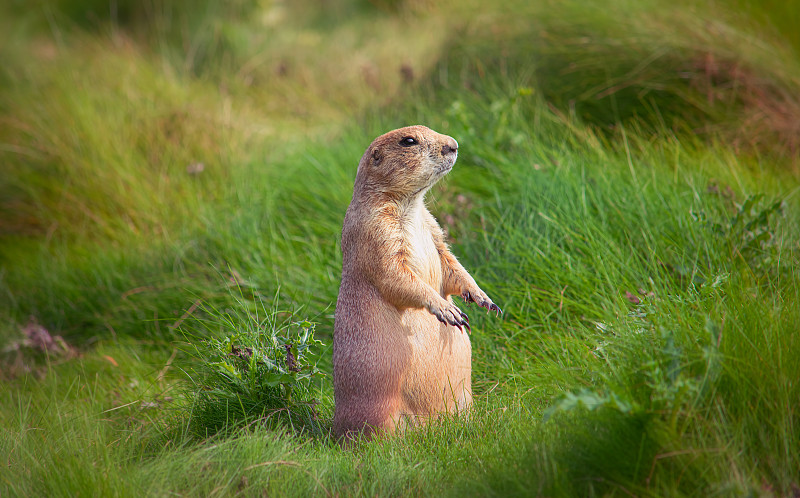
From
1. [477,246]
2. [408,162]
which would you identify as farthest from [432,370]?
[477,246]

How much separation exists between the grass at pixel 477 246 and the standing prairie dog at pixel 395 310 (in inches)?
6.6

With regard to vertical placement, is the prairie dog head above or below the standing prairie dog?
above

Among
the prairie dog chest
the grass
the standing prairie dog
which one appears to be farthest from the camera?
the prairie dog chest

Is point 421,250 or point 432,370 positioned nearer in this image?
point 432,370

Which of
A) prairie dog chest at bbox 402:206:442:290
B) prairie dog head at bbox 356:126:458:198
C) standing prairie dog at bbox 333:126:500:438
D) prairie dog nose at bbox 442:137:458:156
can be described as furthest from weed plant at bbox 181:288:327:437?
prairie dog nose at bbox 442:137:458:156

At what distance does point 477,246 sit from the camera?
15.4 ft

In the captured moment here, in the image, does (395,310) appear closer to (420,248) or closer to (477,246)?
(420,248)

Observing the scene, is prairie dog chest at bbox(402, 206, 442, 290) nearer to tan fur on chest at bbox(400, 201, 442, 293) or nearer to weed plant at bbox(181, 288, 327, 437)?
tan fur on chest at bbox(400, 201, 442, 293)

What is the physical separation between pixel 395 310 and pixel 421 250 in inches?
13.5

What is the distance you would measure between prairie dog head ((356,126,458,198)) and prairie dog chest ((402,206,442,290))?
0.14 metres

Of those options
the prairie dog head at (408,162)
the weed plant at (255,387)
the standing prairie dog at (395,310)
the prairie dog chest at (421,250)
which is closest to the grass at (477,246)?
the weed plant at (255,387)

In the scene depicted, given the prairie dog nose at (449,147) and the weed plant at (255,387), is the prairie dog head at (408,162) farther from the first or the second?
the weed plant at (255,387)

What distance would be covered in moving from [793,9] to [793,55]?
552 millimetres

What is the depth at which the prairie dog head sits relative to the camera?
3322 mm
